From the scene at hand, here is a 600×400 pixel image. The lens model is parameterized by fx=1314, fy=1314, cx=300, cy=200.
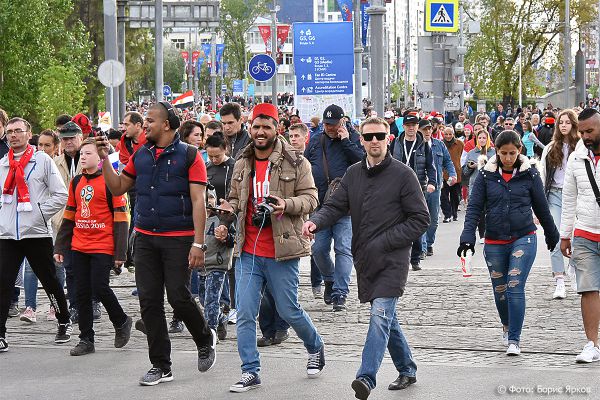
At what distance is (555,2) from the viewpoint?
238 feet

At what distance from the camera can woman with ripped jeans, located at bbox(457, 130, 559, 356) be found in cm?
978

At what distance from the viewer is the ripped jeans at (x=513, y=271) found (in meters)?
9.77

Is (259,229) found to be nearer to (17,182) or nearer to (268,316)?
(268,316)

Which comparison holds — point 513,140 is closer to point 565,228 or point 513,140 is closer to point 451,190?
point 565,228

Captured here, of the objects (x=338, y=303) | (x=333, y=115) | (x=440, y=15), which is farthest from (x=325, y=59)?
(x=338, y=303)

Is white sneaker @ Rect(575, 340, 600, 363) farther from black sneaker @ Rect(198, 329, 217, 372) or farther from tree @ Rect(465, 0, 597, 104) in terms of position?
tree @ Rect(465, 0, 597, 104)

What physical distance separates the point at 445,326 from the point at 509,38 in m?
63.3

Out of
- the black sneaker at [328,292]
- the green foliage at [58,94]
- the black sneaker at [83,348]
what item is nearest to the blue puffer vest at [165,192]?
the black sneaker at [83,348]

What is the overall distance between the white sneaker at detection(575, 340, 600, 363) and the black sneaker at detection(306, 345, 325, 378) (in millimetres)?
1874

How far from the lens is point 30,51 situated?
38.5 m

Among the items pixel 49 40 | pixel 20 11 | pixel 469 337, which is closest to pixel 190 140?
pixel 469 337

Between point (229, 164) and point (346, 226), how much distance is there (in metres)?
1.96

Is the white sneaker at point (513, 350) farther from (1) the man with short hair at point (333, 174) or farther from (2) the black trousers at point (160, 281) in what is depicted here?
(1) the man with short hair at point (333, 174)

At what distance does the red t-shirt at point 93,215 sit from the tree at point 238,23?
100075mm
